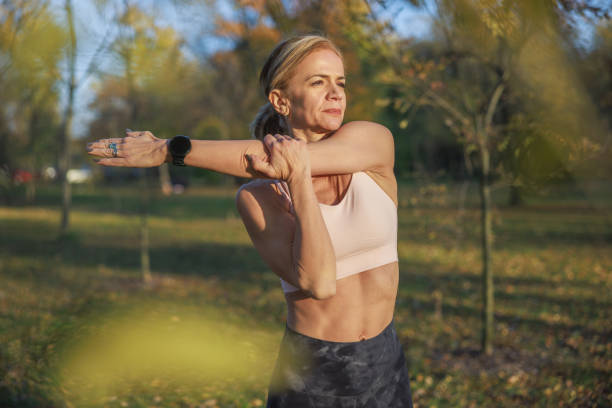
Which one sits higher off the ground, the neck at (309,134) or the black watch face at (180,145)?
the neck at (309,134)

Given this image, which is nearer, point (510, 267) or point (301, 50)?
point (301, 50)

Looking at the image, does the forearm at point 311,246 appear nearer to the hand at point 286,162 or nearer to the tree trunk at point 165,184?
the hand at point 286,162

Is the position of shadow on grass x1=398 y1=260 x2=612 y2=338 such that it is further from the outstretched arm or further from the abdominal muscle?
the outstretched arm

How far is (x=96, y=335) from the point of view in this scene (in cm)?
229

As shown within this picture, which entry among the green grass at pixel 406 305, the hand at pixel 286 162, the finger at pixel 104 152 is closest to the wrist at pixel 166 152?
the finger at pixel 104 152

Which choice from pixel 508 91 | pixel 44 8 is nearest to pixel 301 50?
pixel 44 8

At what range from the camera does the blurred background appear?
1.40m

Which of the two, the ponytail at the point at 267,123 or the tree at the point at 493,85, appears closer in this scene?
the tree at the point at 493,85

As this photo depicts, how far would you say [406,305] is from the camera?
7.59m

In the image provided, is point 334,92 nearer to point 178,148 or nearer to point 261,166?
point 261,166

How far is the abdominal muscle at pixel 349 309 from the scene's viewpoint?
5.85 feet

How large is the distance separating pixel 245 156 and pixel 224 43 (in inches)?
393

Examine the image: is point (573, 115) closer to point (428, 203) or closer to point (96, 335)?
point (96, 335)

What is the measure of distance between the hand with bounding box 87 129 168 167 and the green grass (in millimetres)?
1005
